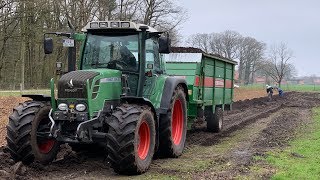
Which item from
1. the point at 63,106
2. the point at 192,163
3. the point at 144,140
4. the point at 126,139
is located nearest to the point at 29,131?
the point at 63,106

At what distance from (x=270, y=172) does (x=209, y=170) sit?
1.04 m

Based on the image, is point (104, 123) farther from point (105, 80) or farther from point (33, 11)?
point (33, 11)

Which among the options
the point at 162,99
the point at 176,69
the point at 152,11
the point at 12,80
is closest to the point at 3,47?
the point at 12,80

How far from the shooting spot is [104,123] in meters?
7.61

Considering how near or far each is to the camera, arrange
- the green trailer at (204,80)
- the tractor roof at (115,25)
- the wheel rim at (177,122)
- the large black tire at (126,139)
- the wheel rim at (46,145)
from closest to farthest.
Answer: the large black tire at (126,139)
the wheel rim at (46,145)
the tractor roof at (115,25)
the wheel rim at (177,122)
the green trailer at (204,80)

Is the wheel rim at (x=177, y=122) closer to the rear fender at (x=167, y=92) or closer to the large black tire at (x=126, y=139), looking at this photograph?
the rear fender at (x=167, y=92)

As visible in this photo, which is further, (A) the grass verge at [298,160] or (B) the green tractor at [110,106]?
(A) the grass verge at [298,160]

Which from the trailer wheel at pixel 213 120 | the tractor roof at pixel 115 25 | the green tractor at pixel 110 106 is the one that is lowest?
the trailer wheel at pixel 213 120

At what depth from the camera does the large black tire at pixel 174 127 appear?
881 cm

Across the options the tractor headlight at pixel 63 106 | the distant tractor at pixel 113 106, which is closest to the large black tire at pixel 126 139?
the distant tractor at pixel 113 106

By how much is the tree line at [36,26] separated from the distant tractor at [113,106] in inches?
786

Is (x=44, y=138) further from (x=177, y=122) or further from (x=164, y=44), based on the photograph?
(x=177, y=122)

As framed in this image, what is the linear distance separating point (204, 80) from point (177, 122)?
2.97 metres

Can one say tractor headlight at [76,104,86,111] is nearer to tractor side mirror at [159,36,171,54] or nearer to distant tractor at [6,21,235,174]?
distant tractor at [6,21,235,174]
